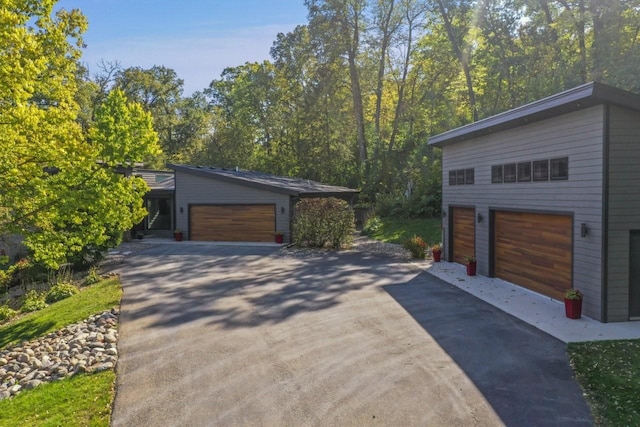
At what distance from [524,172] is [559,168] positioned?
4.08 feet

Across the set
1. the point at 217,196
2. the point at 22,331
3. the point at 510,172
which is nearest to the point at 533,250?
the point at 510,172

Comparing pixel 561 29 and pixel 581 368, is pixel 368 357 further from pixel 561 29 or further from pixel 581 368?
pixel 561 29

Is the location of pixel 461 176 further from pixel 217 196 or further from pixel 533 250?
pixel 217 196

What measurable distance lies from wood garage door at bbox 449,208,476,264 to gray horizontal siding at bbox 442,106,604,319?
62cm

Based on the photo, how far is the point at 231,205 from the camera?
20984 millimetres

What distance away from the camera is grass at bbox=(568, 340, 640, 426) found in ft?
15.1

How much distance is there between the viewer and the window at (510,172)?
10.5m

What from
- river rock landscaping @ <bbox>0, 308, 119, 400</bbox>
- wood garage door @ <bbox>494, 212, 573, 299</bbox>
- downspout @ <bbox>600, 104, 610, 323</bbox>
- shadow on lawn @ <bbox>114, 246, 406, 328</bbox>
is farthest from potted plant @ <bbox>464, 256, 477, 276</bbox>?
river rock landscaping @ <bbox>0, 308, 119, 400</bbox>

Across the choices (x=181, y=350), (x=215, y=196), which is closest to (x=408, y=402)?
(x=181, y=350)

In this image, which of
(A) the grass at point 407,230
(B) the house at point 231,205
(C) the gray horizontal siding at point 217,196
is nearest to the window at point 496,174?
(A) the grass at point 407,230

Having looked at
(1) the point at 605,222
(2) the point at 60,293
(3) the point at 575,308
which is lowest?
(2) the point at 60,293

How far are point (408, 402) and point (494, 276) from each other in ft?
25.5

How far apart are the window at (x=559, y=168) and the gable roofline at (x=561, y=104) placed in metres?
0.98

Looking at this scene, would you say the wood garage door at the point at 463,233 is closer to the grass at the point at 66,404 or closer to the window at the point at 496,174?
the window at the point at 496,174
